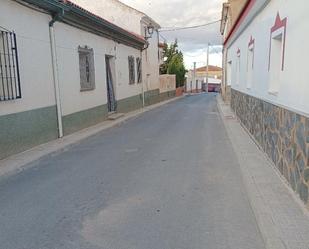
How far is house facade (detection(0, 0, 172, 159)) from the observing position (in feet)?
23.0

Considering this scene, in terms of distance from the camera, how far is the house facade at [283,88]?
14.2 ft

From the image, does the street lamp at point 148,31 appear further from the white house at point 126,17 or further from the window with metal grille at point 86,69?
the window with metal grille at point 86,69

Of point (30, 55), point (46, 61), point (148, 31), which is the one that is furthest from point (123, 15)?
point (30, 55)

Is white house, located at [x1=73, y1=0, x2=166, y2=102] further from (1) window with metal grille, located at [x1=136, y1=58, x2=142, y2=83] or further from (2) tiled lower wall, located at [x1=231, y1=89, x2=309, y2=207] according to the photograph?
(2) tiled lower wall, located at [x1=231, y1=89, x2=309, y2=207]

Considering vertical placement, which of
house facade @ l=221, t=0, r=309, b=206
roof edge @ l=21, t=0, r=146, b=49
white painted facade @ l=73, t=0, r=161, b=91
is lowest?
house facade @ l=221, t=0, r=309, b=206

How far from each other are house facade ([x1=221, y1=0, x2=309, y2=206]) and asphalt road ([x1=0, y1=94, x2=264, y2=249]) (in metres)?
0.81

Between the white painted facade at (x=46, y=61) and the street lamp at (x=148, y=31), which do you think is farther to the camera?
the street lamp at (x=148, y=31)

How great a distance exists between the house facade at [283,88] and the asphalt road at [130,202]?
81 centimetres

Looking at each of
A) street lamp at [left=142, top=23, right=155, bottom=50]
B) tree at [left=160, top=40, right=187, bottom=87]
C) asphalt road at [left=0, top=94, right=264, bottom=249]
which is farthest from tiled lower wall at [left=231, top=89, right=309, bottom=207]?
tree at [left=160, top=40, right=187, bottom=87]

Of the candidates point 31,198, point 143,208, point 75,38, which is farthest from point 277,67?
point 75,38

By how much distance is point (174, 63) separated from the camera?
3941cm

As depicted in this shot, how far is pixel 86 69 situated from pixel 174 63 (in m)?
28.6

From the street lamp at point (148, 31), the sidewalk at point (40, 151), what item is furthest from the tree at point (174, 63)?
the sidewalk at point (40, 151)

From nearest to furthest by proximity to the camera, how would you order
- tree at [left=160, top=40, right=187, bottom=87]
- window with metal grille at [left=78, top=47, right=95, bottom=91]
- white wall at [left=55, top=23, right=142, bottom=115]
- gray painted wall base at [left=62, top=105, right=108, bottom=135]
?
white wall at [left=55, top=23, right=142, bottom=115] < gray painted wall base at [left=62, top=105, right=108, bottom=135] < window with metal grille at [left=78, top=47, right=95, bottom=91] < tree at [left=160, top=40, right=187, bottom=87]
